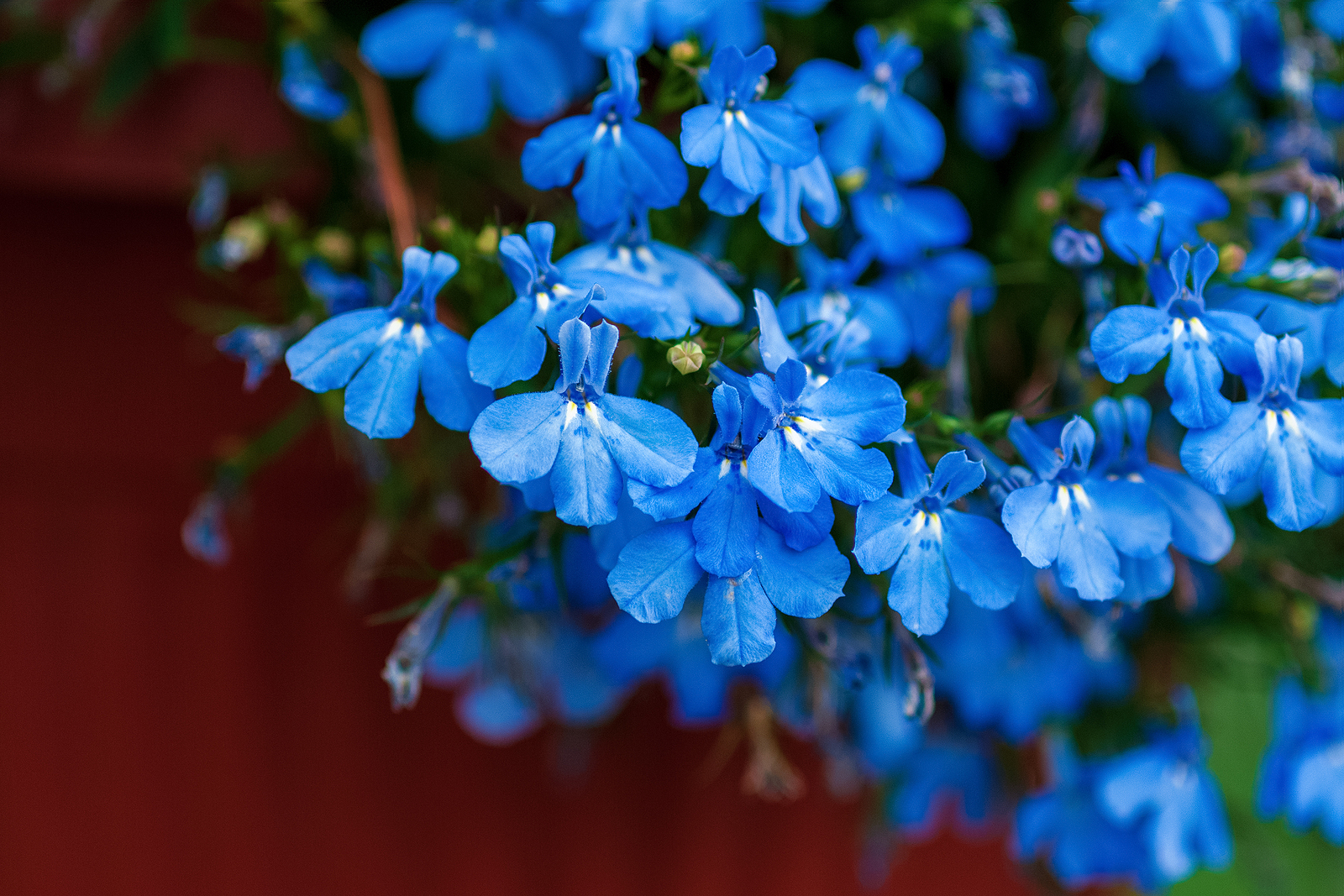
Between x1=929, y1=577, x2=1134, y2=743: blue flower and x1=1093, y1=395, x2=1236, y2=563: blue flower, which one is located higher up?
x1=1093, y1=395, x2=1236, y2=563: blue flower

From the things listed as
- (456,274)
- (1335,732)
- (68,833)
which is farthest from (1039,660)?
(68,833)

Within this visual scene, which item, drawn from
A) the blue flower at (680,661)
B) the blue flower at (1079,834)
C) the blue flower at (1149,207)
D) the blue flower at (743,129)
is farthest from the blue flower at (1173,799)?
the blue flower at (743,129)

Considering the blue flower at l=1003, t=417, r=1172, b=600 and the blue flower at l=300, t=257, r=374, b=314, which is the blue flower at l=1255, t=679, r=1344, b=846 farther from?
the blue flower at l=300, t=257, r=374, b=314

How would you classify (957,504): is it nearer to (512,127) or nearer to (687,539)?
(687,539)

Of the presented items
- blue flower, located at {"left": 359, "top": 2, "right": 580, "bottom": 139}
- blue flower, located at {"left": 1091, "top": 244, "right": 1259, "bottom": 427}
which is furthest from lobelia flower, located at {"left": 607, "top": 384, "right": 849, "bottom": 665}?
blue flower, located at {"left": 359, "top": 2, "right": 580, "bottom": 139}

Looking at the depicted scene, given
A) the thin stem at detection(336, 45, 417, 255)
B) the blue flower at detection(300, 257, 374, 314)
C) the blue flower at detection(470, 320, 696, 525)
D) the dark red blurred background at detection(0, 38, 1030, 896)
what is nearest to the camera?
the blue flower at detection(470, 320, 696, 525)

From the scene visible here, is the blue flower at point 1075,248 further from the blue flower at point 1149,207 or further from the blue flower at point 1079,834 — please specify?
the blue flower at point 1079,834

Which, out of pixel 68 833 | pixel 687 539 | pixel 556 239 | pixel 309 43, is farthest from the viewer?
pixel 68 833
